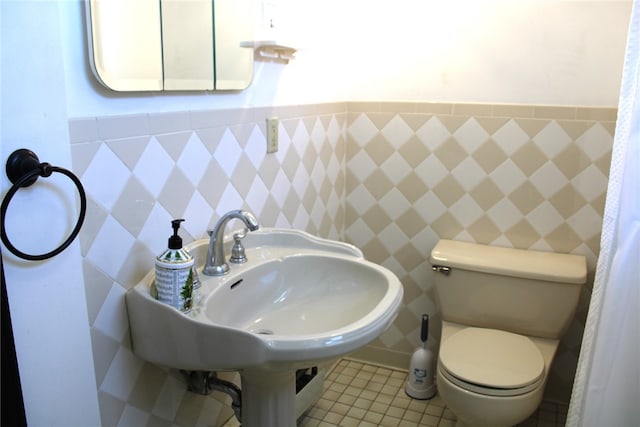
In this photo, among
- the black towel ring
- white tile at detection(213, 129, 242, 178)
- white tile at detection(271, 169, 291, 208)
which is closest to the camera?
the black towel ring

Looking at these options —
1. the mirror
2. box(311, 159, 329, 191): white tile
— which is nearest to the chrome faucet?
the mirror

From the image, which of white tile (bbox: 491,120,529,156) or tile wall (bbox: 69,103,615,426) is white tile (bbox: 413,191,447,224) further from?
white tile (bbox: 491,120,529,156)

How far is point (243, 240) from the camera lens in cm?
159

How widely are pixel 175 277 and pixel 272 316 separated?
385mm

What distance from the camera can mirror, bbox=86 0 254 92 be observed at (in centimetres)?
112

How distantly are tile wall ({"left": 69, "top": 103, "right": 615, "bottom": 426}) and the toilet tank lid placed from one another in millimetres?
77

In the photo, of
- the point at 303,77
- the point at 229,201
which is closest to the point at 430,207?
the point at 303,77

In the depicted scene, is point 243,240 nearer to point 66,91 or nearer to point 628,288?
point 66,91

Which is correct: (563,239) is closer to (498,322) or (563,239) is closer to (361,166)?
(498,322)

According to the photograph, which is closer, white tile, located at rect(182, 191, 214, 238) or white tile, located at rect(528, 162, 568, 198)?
white tile, located at rect(182, 191, 214, 238)

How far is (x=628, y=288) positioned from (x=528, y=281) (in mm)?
761

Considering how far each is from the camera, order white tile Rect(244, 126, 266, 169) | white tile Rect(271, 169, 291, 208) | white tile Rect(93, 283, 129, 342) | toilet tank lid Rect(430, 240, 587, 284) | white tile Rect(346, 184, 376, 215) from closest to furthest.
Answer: white tile Rect(93, 283, 129, 342), white tile Rect(244, 126, 266, 169), white tile Rect(271, 169, 291, 208), toilet tank lid Rect(430, 240, 587, 284), white tile Rect(346, 184, 376, 215)

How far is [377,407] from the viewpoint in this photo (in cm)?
220

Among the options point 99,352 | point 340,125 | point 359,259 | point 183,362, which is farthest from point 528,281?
point 99,352
